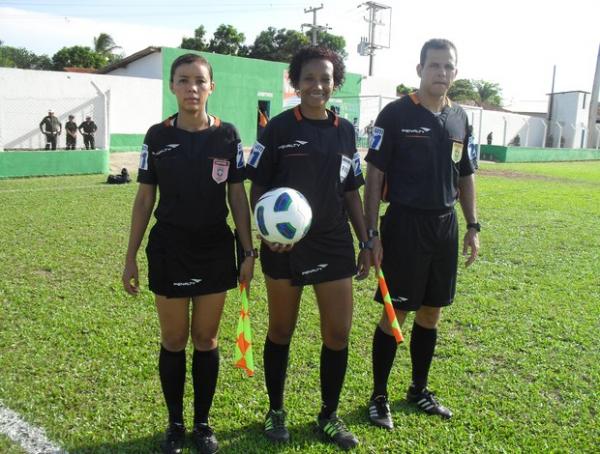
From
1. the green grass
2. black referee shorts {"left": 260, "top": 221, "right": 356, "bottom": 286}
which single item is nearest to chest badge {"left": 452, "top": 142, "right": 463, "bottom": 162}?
black referee shorts {"left": 260, "top": 221, "right": 356, "bottom": 286}

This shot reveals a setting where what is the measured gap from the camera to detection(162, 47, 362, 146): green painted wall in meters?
26.1

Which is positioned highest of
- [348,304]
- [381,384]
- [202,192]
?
[202,192]

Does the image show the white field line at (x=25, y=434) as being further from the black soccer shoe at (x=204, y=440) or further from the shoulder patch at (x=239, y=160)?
the shoulder patch at (x=239, y=160)

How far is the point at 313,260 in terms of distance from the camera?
9.14 ft

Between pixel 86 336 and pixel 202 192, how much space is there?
7.04 ft

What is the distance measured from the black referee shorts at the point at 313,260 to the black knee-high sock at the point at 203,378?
0.53 metres

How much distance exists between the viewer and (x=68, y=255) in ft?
21.6

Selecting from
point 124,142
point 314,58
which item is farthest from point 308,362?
point 124,142

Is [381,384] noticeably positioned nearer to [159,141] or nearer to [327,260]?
[327,260]

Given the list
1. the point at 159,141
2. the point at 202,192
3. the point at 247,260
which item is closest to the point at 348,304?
the point at 247,260

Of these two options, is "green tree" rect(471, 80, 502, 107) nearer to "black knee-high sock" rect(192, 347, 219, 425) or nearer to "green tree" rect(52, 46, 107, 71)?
"green tree" rect(52, 46, 107, 71)

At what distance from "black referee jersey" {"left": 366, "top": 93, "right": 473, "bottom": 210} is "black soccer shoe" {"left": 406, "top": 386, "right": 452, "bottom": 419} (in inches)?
46.5

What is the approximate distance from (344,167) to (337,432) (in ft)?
4.66

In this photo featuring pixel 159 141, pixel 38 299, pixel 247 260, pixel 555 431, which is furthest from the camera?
pixel 38 299
